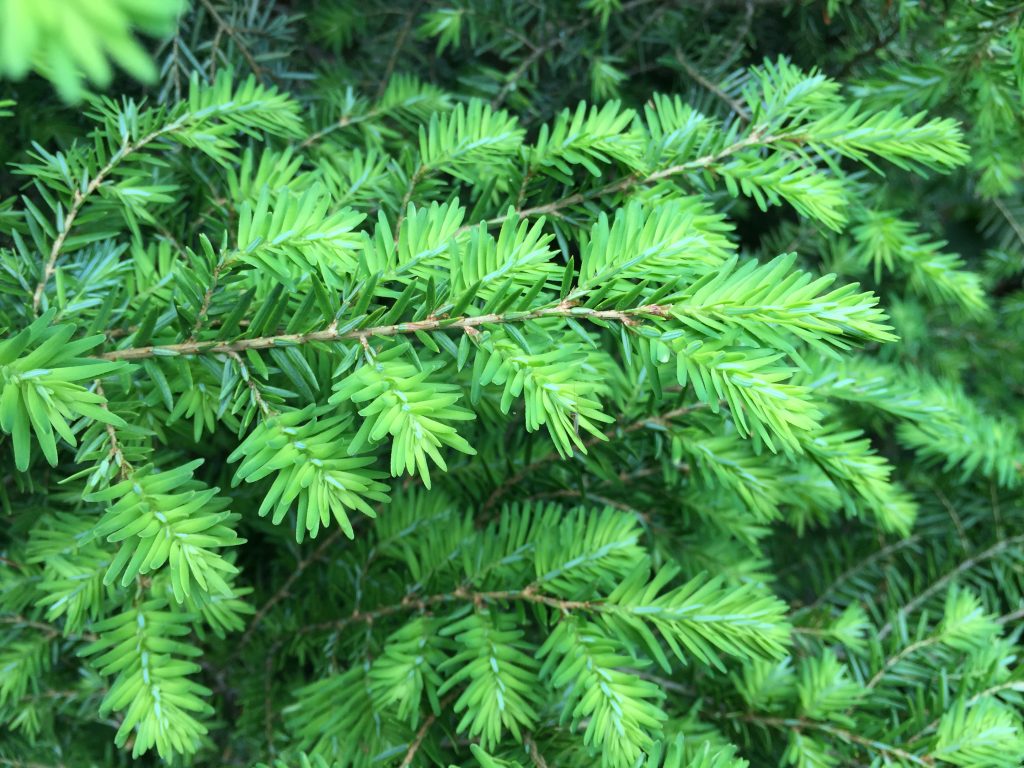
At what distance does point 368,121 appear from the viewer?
673mm

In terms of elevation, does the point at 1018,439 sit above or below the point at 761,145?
below

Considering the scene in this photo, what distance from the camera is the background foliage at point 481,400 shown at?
1.37 feet

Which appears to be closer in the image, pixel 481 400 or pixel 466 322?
pixel 466 322

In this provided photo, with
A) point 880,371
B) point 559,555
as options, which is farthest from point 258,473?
point 880,371

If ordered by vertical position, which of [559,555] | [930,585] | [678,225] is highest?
[678,225]

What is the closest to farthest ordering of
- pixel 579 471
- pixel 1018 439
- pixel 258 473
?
pixel 258 473 < pixel 579 471 < pixel 1018 439

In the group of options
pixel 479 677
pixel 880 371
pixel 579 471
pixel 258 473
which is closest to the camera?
pixel 258 473

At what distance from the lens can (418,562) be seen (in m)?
0.62

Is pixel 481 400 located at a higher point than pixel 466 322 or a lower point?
lower

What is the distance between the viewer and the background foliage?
42cm

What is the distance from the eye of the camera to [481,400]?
56cm

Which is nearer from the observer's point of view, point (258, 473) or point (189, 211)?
point (258, 473)

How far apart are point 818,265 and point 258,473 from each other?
76 cm

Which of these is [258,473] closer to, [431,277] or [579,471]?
[431,277]
